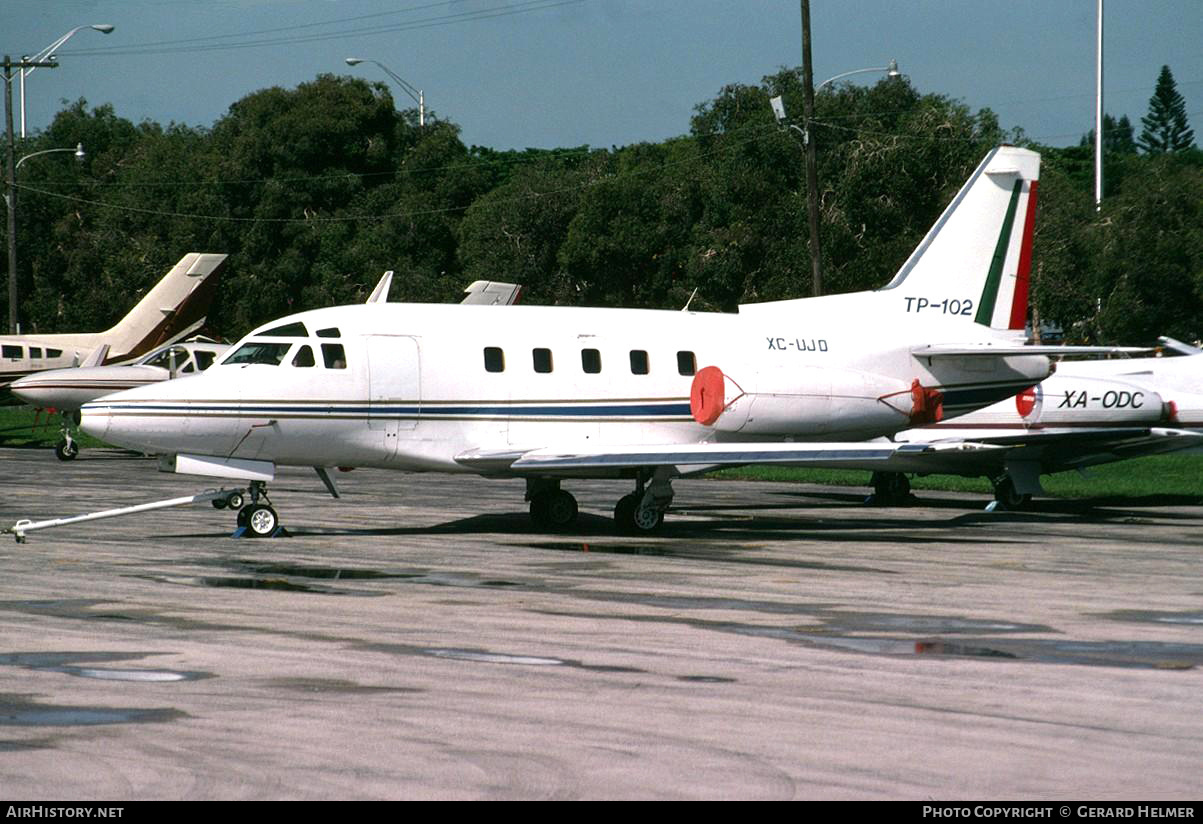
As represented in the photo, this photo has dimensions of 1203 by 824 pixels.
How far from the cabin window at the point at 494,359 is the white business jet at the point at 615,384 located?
0.10 feet

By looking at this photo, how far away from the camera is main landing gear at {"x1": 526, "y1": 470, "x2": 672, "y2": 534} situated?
22.1m

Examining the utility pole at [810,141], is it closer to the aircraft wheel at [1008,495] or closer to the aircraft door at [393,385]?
the aircraft wheel at [1008,495]

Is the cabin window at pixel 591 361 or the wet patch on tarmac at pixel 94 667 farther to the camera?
the cabin window at pixel 591 361

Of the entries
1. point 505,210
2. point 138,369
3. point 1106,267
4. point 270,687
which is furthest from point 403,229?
point 270,687

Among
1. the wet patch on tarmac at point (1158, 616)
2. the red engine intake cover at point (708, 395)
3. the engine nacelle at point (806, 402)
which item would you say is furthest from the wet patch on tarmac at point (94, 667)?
the engine nacelle at point (806, 402)

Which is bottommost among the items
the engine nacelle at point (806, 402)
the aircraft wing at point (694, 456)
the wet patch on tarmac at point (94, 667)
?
the wet patch on tarmac at point (94, 667)

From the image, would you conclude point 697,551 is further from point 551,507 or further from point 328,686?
point 328,686

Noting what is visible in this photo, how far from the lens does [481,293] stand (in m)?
38.3

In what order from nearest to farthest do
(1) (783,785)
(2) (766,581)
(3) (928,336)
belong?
(1) (783,785)
(2) (766,581)
(3) (928,336)

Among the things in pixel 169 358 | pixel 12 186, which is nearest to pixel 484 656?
pixel 169 358

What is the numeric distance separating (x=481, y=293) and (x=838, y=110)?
37.6 metres

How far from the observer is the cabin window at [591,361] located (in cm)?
2286

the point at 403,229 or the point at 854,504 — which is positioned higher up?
the point at 403,229

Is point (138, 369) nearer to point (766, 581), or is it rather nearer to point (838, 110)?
point (766, 581)
